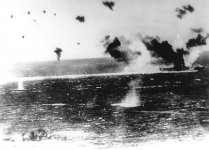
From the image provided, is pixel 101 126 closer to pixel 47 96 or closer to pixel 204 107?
pixel 204 107

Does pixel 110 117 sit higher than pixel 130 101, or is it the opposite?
pixel 130 101

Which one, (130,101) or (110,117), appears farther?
(130,101)

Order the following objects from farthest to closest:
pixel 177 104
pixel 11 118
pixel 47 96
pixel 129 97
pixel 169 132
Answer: pixel 47 96
pixel 129 97
pixel 177 104
pixel 11 118
pixel 169 132

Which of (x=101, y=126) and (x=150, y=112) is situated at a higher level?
(x=150, y=112)

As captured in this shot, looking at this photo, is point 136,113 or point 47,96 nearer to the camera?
point 136,113

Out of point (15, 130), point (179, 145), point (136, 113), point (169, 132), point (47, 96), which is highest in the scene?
point (47, 96)

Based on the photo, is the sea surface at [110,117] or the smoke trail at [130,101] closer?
the sea surface at [110,117]

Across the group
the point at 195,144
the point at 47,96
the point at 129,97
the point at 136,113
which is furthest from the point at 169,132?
the point at 47,96

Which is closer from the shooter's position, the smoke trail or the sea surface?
the sea surface
